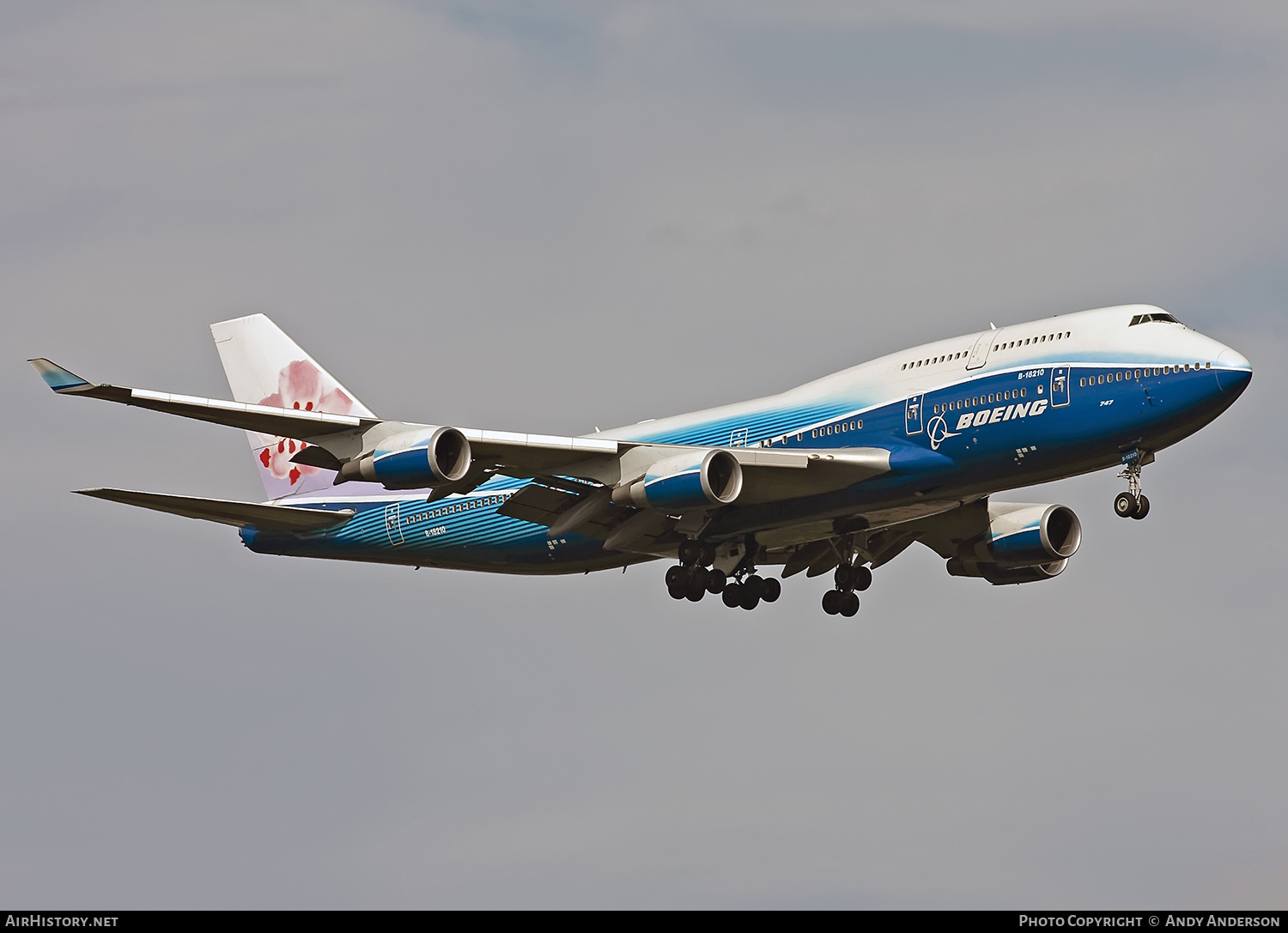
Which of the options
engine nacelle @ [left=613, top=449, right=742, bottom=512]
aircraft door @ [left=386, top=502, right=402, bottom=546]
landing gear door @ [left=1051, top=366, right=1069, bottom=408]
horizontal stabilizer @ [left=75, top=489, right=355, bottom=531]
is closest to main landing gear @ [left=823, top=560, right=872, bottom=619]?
engine nacelle @ [left=613, top=449, right=742, bottom=512]

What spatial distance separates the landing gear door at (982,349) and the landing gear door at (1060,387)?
1.82m

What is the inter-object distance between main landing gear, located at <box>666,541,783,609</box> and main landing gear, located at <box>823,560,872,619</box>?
2.02 m

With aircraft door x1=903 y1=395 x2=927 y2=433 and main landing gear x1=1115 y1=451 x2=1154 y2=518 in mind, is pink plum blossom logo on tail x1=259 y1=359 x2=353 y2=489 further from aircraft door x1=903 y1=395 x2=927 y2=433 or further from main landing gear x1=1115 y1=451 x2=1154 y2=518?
main landing gear x1=1115 y1=451 x2=1154 y2=518

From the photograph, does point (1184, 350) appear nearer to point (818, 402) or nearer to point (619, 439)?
point (818, 402)

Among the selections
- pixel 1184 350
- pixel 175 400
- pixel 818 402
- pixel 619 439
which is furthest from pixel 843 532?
pixel 175 400

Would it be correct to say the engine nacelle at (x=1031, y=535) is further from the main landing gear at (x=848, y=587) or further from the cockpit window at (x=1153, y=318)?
the cockpit window at (x=1153, y=318)

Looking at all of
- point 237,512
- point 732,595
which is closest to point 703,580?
point 732,595

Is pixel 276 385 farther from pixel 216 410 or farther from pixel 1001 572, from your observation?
pixel 1001 572

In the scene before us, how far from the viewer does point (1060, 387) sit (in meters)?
41.1

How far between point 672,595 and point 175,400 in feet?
48.0

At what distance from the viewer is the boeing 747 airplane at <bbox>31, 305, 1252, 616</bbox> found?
4078 cm

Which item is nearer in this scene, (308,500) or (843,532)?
(843,532)

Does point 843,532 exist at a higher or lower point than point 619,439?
lower

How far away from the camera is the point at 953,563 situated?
52.0 m
